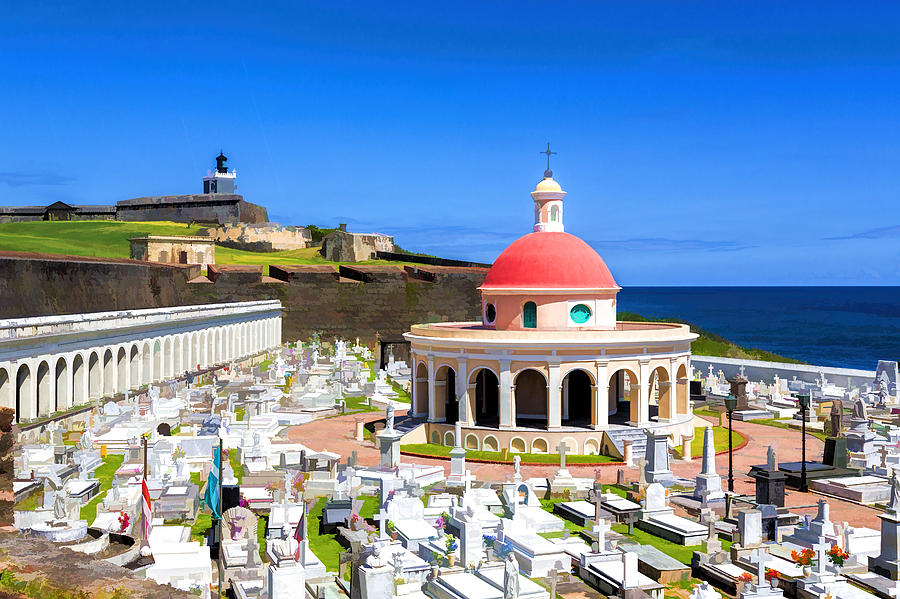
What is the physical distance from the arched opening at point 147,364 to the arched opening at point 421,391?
42.7 feet

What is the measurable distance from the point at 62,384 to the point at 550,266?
51.8ft

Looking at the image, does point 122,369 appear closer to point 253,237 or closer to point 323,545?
point 323,545

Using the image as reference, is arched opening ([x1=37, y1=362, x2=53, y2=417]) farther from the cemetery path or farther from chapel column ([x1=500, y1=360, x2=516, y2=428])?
chapel column ([x1=500, y1=360, x2=516, y2=428])

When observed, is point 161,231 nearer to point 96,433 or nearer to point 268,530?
point 96,433

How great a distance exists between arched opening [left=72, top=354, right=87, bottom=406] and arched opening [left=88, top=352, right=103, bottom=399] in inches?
38.1

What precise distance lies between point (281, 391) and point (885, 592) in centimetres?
2536

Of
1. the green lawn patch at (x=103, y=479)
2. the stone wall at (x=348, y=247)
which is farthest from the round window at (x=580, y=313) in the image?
the stone wall at (x=348, y=247)

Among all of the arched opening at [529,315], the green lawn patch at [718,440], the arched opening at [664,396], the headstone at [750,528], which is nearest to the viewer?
the headstone at [750,528]

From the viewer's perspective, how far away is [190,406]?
28719 millimetres

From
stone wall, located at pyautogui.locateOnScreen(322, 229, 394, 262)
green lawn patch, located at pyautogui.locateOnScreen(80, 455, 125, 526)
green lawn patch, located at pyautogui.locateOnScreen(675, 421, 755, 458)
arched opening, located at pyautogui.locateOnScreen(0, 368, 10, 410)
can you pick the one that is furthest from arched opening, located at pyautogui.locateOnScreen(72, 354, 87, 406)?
stone wall, located at pyautogui.locateOnScreen(322, 229, 394, 262)

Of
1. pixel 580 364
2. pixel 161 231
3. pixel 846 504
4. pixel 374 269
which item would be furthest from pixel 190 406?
pixel 161 231

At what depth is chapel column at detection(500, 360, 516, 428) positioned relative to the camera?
23.4m

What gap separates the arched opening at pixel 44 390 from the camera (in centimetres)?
2475

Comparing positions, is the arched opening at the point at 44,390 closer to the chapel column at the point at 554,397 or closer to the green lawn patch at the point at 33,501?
the green lawn patch at the point at 33,501
